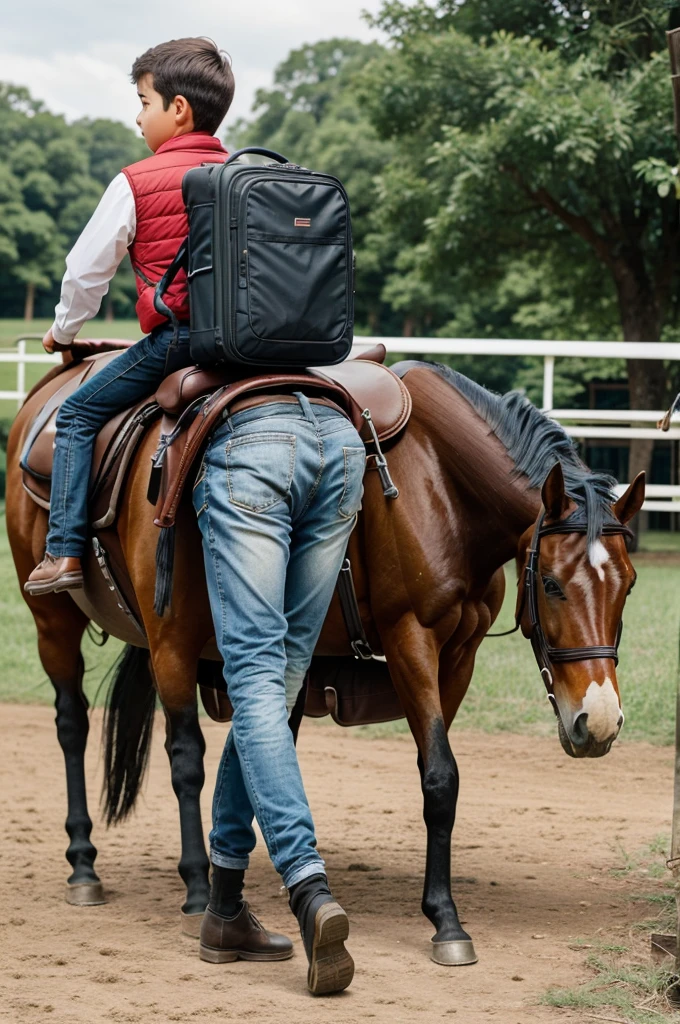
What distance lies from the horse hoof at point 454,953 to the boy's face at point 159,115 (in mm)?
2584

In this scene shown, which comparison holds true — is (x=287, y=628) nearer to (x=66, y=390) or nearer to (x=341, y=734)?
(x=66, y=390)

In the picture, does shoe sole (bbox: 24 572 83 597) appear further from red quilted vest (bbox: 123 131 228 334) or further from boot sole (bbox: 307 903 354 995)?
boot sole (bbox: 307 903 354 995)

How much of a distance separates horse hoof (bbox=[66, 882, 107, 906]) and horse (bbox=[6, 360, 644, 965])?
550 millimetres

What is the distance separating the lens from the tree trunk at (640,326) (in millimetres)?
16844

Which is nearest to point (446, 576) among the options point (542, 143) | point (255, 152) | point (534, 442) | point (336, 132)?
point (534, 442)

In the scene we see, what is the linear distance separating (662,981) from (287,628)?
1.40m

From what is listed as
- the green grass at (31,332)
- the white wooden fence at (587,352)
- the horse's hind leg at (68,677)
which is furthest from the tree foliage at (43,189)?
the horse's hind leg at (68,677)

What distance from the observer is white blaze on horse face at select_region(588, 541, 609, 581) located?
3.60 m

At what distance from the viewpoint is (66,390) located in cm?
501

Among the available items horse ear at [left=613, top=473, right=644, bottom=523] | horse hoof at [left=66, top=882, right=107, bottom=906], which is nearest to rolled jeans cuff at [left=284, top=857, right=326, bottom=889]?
horse ear at [left=613, top=473, right=644, bottom=523]

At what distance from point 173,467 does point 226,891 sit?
47.6 inches

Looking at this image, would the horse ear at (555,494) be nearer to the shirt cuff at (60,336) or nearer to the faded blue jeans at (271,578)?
the faded blue jeans at (271,578)

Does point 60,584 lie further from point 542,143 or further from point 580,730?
point 542,143

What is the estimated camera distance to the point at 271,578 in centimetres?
325
